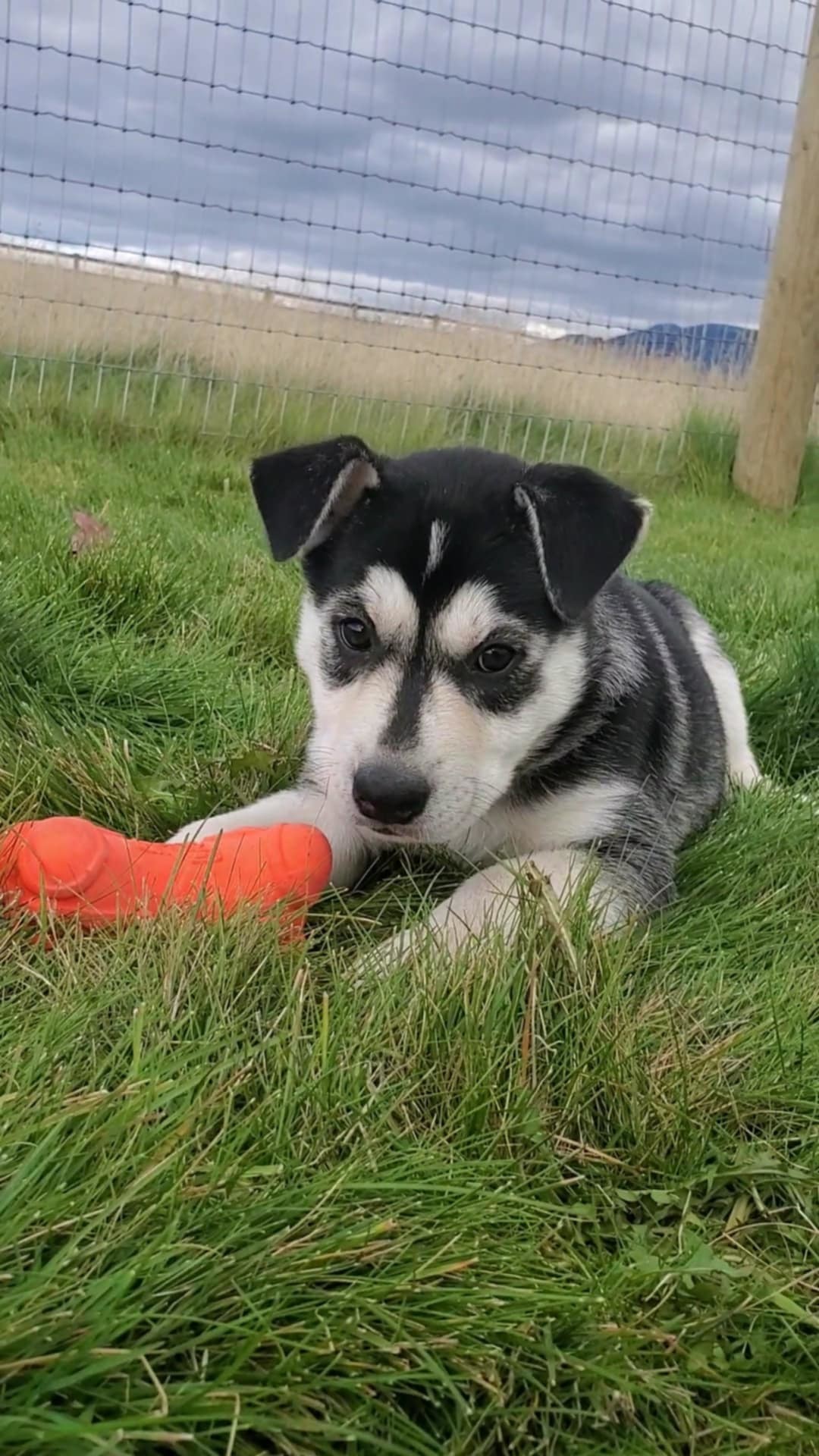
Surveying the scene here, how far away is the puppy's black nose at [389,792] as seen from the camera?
2.82m

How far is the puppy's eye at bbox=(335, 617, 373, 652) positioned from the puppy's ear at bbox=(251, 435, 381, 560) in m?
0.23

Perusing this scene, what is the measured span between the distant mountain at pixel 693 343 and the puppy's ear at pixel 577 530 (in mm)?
8085

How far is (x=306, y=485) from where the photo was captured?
3.29m

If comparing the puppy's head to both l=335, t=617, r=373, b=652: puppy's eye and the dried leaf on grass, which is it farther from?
the dried leaf on grass

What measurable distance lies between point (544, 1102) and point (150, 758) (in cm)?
194

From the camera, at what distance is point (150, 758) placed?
3.72 m

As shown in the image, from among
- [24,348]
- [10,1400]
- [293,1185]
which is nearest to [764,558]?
[24,348]

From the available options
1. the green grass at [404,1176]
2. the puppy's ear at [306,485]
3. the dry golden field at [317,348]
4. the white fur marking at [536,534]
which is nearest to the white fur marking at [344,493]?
the puppy's ear at [306,485]

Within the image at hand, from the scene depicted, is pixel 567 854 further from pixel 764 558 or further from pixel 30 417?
pixel 30 417

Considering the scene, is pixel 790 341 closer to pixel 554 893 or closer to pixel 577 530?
pixel 577 530

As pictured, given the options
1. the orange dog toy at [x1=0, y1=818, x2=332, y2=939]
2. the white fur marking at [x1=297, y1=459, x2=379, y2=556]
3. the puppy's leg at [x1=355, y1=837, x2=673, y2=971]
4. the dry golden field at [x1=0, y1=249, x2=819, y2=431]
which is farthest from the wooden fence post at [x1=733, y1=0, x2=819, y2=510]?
the orange dog toy at [x1=0, y1=818, x2=332, y2=939]

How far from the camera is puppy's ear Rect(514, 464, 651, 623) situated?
10.3ft

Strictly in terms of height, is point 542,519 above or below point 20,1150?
above

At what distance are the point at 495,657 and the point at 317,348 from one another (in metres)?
7.35
